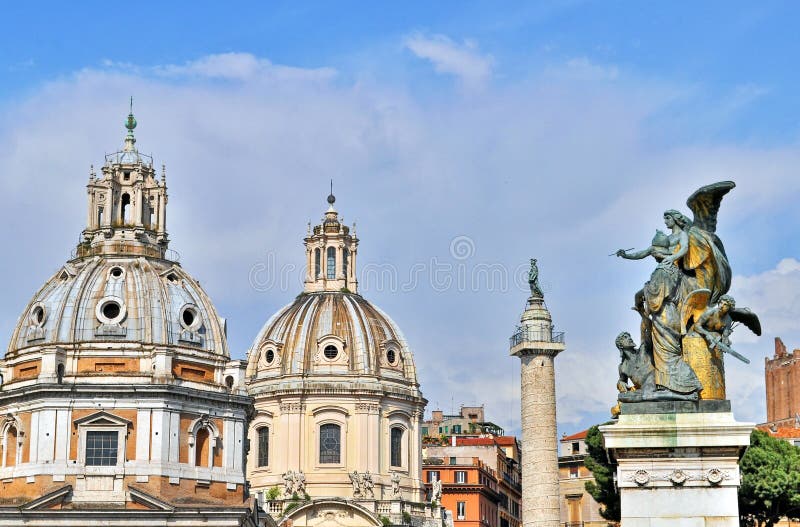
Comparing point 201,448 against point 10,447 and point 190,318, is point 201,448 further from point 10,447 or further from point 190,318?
point 10,447

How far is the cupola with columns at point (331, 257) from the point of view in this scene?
10900cm

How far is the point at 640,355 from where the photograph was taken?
16.7 m

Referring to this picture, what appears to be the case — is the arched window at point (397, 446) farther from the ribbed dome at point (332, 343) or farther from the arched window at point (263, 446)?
the arched window at point (263, 446)

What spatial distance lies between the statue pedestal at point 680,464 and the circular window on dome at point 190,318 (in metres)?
61.8

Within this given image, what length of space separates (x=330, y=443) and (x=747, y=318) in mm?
86082

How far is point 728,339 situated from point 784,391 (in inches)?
5918

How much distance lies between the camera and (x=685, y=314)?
16641 mm

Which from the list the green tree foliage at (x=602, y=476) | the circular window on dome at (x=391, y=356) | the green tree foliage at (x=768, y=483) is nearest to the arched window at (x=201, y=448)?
the green tree foliage at (x=602, y=476)

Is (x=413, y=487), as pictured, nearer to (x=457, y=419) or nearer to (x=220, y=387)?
(x=220, y=387)

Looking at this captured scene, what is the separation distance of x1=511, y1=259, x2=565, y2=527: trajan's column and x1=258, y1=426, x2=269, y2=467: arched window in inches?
1327

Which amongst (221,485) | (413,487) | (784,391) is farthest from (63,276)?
(784,391)

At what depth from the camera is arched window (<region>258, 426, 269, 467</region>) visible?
103m

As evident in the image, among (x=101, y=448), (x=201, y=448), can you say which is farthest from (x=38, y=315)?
(x=201, y=448)

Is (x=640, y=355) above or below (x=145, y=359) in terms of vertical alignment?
below
